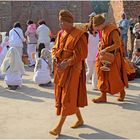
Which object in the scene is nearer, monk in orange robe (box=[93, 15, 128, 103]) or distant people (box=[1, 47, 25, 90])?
monk in orange robe (box=[93, 15, 128, 103])

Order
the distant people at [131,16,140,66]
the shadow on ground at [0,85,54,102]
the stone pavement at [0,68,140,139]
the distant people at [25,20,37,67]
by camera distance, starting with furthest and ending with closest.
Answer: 1. the distant people at [25,20,37,67]
2. the distant people at [131,16,140,66]
3. the shadow on ground at [0,85,54,102]
4. the stone pavement at [0,68,140,139]

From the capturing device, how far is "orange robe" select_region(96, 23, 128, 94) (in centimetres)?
714

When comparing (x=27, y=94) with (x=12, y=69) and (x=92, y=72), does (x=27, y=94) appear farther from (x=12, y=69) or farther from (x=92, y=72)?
(x=92, y=72)

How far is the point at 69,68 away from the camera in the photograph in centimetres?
570

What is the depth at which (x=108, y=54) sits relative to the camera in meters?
7.20

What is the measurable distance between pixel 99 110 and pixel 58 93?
55.8 inches

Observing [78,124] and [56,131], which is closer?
[56,131]

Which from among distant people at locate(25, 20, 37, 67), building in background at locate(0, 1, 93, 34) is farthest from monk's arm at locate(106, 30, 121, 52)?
building in background at locate(0, 1, 93, 34)

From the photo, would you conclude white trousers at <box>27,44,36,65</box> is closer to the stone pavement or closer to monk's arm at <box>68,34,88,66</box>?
the stone pavement

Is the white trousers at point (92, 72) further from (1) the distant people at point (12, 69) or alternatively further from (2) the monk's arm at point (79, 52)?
(2) the monk's arm at point (79, 52)

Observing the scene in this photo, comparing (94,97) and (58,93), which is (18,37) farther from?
(58,93)

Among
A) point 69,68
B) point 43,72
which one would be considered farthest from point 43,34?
point 69,68

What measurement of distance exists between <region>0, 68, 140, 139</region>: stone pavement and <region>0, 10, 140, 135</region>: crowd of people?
228 mm

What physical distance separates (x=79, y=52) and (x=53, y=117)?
142 cm
